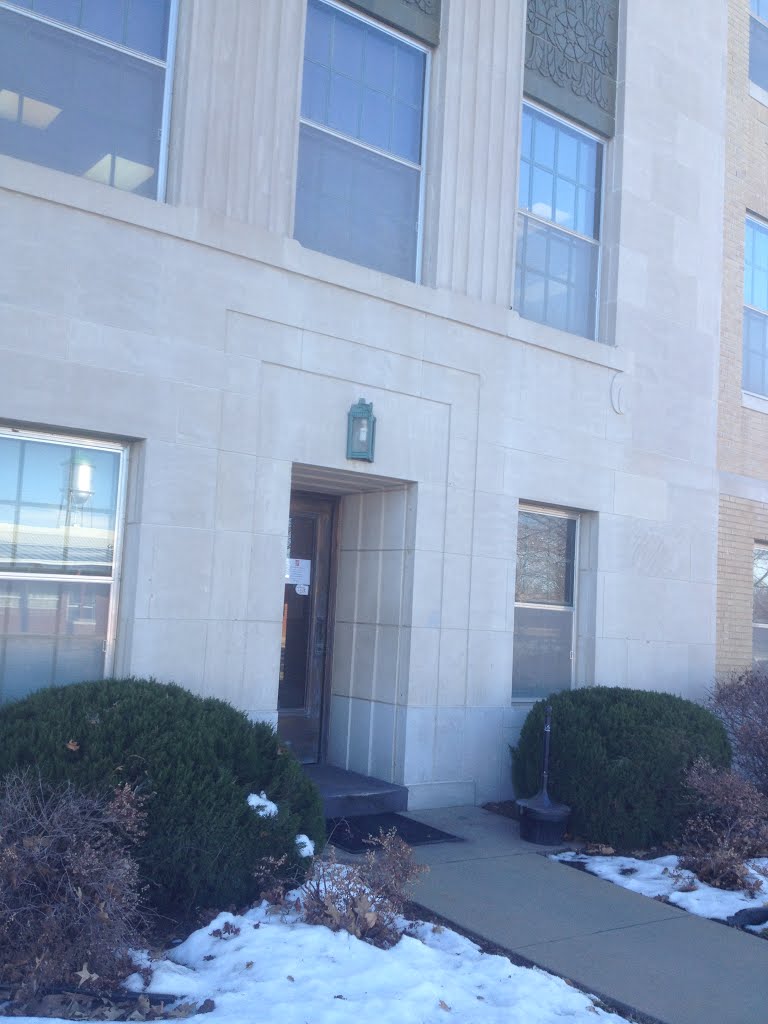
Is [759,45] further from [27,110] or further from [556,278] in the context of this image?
[27,110]

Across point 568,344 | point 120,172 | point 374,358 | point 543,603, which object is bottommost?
point 543,603

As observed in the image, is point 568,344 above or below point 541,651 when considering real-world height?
above

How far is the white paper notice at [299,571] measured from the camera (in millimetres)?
9188

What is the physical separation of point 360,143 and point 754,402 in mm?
6017

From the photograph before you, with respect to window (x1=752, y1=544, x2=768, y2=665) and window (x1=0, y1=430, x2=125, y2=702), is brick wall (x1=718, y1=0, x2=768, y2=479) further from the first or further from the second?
window (x1=0, y1=430, x2=125, y2=702)

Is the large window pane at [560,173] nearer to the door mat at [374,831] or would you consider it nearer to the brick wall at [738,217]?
the brick wall at [738,217]

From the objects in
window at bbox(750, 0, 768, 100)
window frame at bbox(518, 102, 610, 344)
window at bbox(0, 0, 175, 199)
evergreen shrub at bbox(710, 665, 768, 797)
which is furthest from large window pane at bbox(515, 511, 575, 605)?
window at bbox(750, 0, 768, 100)

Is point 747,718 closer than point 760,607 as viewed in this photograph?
Yes

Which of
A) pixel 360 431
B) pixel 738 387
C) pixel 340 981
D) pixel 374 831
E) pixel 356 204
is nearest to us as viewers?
pixel 340 981

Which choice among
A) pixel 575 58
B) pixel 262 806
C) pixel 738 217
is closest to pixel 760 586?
pixel 738 217

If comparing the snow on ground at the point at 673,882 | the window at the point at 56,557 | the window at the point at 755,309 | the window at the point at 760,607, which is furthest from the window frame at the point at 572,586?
the window at the point at 56,557

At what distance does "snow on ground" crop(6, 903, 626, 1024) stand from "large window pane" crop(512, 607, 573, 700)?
4.51 metres

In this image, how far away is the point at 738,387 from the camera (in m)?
12.1

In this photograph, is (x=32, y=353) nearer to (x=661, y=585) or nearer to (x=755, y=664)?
(x=661, y=585)
